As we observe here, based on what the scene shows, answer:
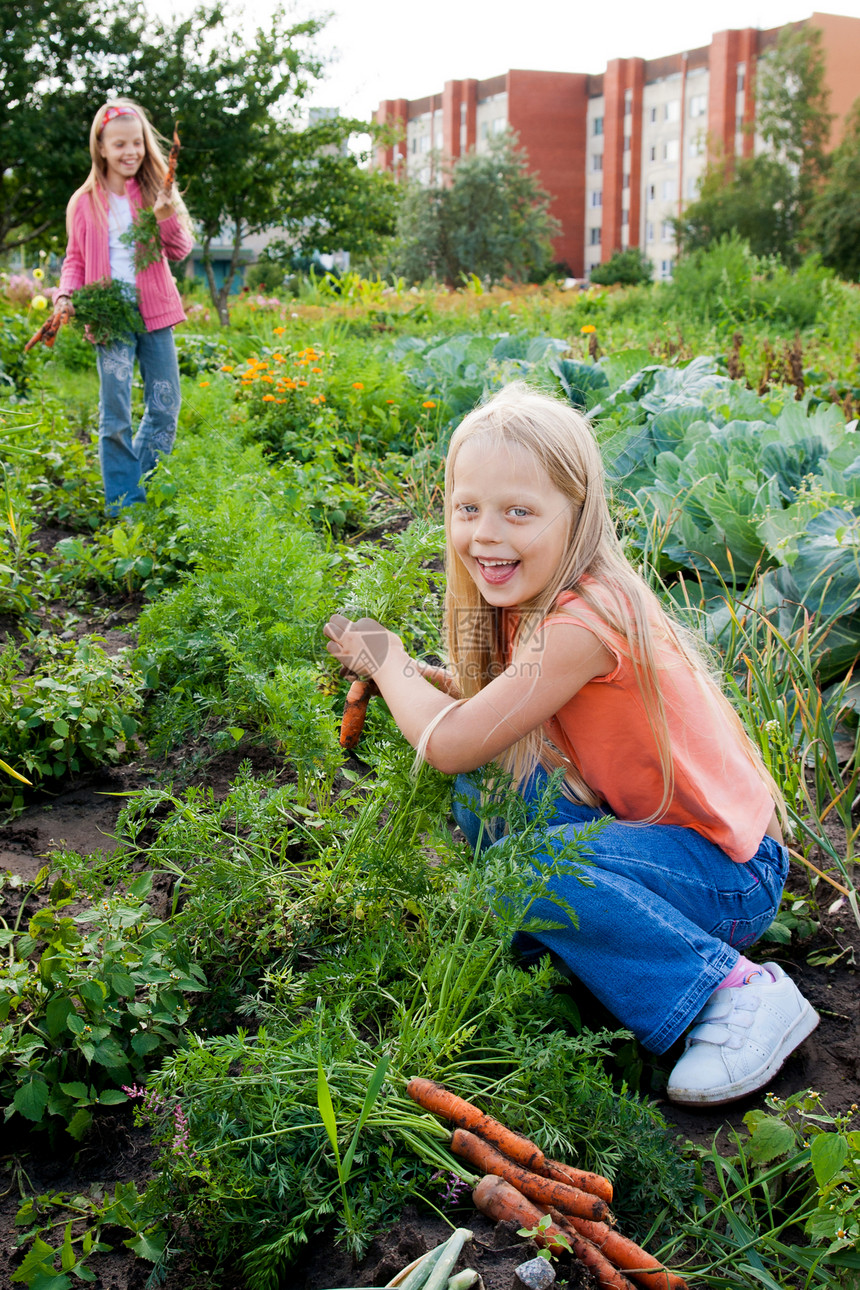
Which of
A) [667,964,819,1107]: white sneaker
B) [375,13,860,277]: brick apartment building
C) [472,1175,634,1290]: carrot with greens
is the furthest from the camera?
[375,13,860,277]: brick apartment building

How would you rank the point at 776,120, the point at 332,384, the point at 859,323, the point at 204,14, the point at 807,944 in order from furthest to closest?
1. the point at 776,120
2. the point at 204,14
3. the point at 859,323
4. the point at 332,384
5. the point at 807,944

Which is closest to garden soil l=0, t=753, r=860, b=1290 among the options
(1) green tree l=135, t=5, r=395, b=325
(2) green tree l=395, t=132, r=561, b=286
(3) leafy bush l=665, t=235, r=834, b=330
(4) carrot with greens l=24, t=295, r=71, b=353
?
(4) carrot with greens l=24, t=295, r=71, b=353

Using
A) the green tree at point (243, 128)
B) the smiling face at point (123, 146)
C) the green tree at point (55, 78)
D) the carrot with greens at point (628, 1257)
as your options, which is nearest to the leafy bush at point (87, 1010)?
the carrot with greens at point (628, 1257)

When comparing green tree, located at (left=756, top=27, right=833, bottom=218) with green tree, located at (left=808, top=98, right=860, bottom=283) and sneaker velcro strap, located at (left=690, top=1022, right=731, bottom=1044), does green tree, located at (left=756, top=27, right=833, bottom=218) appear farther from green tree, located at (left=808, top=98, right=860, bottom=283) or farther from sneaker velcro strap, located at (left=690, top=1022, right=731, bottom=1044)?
sneaker velcro strap, located at (left=690, top=1022, right=731, bottom=1044)

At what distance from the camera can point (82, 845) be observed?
211 centimetres

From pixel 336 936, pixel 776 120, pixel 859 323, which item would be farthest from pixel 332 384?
pixel 776 120

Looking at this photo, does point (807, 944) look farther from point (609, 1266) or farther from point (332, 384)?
point (332, 384)

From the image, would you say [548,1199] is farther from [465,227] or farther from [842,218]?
[465,227]

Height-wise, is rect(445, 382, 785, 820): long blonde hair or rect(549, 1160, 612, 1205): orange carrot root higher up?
rect(445, 382, 785, 820): long blonde hair

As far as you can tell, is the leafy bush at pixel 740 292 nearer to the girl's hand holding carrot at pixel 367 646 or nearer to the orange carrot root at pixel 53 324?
the orange carrot root at pixel 53 324

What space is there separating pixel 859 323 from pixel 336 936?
8.32 m

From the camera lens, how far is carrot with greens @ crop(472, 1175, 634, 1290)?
1060 mm

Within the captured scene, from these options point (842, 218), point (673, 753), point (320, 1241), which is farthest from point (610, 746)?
point (842, 218)

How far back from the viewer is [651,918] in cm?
157
